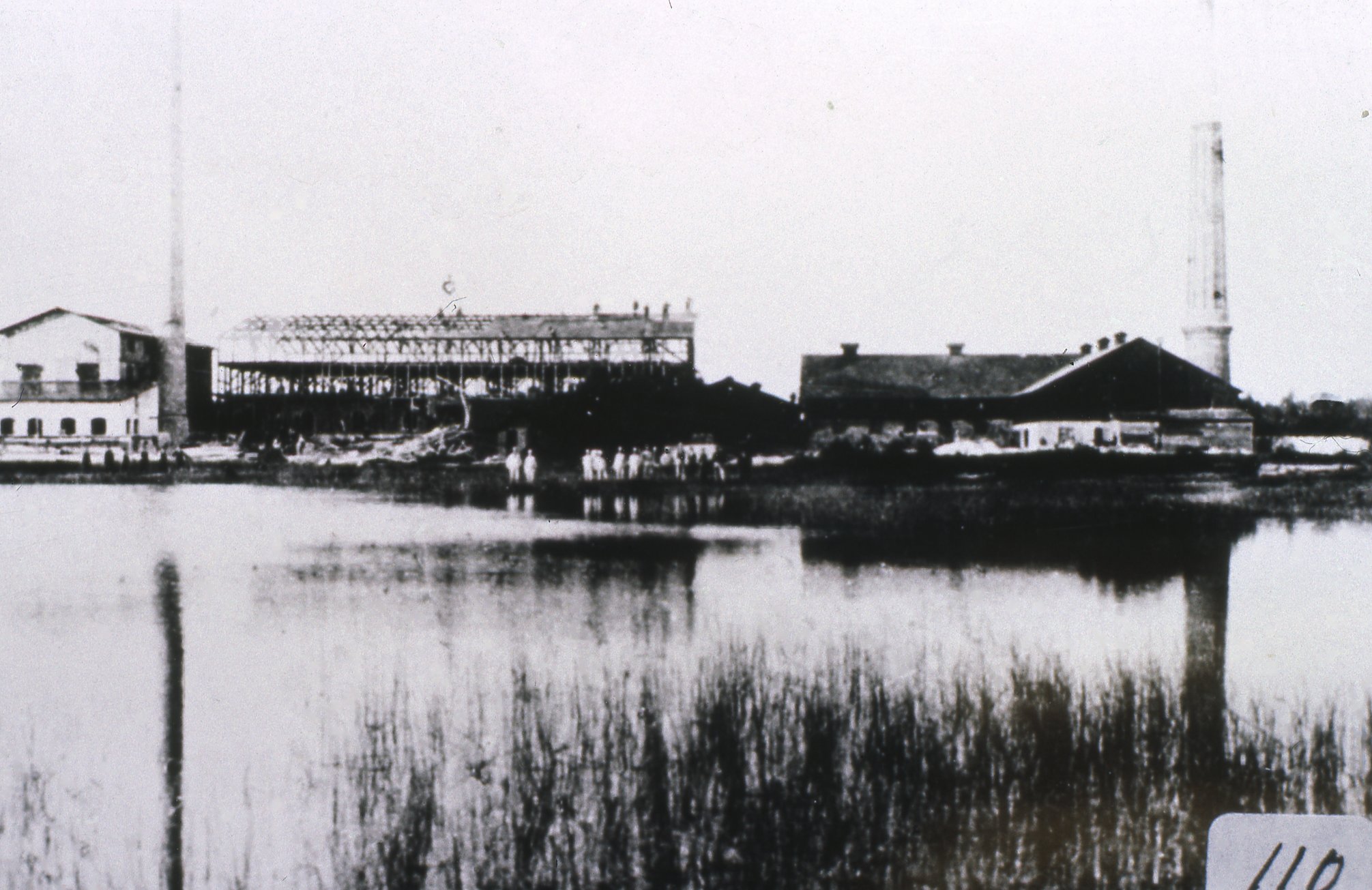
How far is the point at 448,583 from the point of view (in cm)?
401

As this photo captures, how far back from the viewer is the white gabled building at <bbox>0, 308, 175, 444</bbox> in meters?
3.12

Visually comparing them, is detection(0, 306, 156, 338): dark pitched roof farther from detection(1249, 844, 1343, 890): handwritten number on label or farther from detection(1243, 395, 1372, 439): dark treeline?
detection(1243, 395, 1372, 439): dark treeline

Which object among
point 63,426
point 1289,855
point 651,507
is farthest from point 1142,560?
point 63,426

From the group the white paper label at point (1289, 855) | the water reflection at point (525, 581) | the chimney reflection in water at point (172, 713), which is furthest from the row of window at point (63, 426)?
the white paper label at point (1289, 855)

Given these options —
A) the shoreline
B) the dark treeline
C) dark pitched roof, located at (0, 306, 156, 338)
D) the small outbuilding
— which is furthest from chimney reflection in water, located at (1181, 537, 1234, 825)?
dark pitched roof, located at (0, 306, 156, 338)

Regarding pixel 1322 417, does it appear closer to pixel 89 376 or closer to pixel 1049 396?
pixel 1049 396

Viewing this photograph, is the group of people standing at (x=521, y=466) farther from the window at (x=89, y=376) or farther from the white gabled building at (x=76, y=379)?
the window at (x=89, y=376)

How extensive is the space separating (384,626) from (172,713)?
2.47 feet

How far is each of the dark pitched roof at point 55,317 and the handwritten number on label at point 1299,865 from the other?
3.86 m

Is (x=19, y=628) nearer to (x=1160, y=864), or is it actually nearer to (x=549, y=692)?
(x=549, y=692)

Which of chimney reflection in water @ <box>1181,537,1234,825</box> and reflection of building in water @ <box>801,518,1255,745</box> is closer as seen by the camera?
chimney reflection in water @ <box>1181,537,1234,825</box>

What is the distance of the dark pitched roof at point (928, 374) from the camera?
3.35 metres

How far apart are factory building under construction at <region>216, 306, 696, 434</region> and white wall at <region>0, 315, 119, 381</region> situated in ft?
1.15

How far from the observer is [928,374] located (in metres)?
3.46
